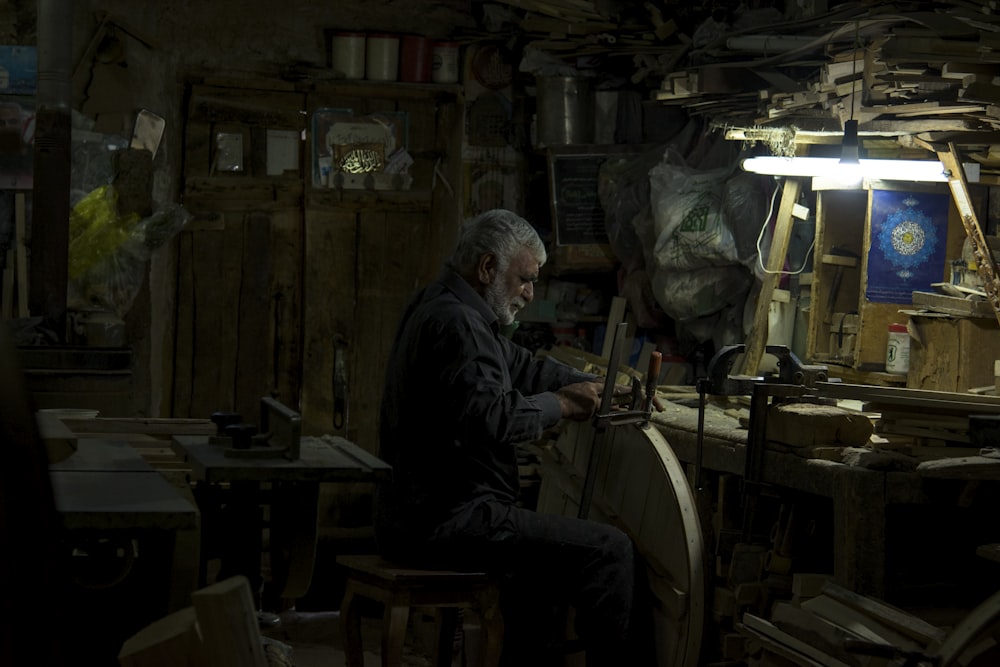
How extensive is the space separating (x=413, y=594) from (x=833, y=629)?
136cm

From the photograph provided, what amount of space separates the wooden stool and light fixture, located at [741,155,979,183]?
2.49 m

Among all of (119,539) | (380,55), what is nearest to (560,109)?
(380,55)

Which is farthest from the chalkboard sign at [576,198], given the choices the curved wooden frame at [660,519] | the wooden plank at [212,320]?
the curved wooden frame at [660,519]

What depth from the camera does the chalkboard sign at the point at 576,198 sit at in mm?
8172

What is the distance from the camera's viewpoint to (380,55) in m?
8.14

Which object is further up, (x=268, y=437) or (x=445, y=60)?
(x=445, y=60)

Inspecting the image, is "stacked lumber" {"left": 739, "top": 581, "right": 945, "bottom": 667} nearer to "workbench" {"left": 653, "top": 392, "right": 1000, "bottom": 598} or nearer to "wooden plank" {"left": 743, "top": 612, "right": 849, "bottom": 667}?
"wooden plank" {"left": 743, "top": 612, "right": 849, "bottom": 667}

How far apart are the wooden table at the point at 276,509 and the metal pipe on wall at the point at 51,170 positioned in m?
3.27

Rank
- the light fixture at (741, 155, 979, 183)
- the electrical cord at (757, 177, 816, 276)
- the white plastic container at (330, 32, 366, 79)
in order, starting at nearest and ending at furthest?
the light fixture at (741, 155, 979, 183)
the electrical cord at (757, 177, 816, 276)
the white plastic container at (330, 32, 366, 79)

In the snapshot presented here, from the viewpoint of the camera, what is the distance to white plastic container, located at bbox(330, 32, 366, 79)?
26.5ft

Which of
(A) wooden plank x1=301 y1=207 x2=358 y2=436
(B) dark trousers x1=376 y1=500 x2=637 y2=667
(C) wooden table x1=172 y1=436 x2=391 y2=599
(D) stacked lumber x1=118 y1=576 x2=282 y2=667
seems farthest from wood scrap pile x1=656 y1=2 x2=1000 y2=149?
(D) stacked lumber x1=118 y1=576 x2=282 y2=667

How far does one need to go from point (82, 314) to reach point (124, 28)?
2.01 m

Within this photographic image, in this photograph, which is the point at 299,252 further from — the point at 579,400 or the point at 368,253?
the point at 579,400

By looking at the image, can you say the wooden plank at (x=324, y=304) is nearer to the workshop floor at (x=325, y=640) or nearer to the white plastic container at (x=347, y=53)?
the white plastic container at (x=347, y=53)
